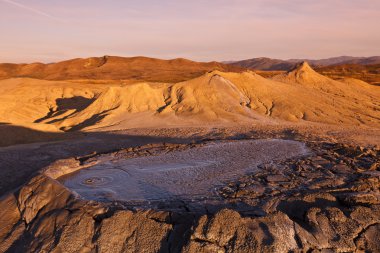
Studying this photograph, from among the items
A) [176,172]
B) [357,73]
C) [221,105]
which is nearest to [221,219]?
[176,172]

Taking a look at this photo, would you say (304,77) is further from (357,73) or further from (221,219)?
(357,73)

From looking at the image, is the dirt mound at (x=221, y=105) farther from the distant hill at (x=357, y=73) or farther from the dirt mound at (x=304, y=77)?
the distant hill at (x=357, y=73)

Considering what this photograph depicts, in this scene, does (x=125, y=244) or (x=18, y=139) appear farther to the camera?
(x=18, y=139)

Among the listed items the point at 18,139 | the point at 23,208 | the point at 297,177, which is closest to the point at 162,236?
the point at 23,208

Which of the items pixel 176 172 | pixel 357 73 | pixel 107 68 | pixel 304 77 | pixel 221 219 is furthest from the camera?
pixel 107 68

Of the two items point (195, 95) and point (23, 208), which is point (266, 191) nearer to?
point (23, 208)
